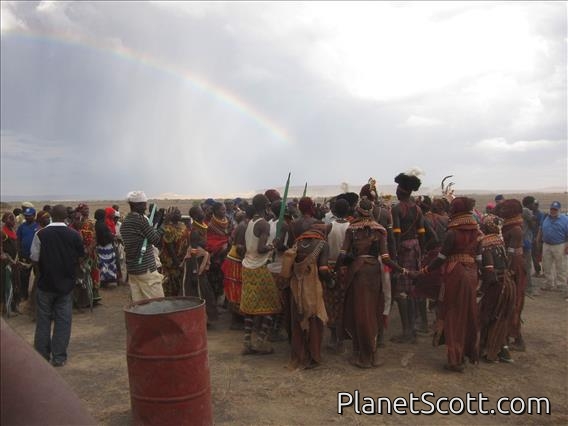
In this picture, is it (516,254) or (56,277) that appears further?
(516,254)

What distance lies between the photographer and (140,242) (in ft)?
20.9

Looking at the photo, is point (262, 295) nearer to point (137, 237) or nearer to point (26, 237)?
point (137, 237)

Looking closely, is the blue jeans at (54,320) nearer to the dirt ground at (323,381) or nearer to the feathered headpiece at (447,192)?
the dirt ground at (323,381)

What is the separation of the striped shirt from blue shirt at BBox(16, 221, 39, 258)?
4141 millimetres

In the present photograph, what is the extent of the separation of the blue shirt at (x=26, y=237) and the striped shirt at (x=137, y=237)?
4.14 metres

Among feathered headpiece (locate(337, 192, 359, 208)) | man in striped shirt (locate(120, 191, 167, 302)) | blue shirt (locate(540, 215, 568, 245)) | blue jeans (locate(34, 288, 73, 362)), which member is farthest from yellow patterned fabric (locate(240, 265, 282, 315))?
blue shirt (locate(540, 215, 568, 245))

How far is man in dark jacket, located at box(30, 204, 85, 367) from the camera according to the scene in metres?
6.29

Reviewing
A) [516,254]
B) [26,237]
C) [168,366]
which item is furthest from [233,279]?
[26,237]

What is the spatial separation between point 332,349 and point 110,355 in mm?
3164

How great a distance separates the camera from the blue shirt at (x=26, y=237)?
9.46m

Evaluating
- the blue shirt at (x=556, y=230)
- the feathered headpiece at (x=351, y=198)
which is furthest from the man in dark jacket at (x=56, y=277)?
the blue shirt at (x=556, y=230)

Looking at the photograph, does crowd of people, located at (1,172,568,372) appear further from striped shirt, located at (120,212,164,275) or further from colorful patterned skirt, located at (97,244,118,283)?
colorful patterned skirt, located at (97,244,118,283)

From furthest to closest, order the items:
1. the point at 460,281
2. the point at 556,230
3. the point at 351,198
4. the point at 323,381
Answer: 1. the point at 556,230
2. the point at 351,198
3. the point at 460,281
4. the point at 323,381

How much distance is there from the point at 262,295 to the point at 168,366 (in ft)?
8.93
